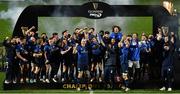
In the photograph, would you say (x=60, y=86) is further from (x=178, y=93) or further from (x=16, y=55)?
(x=178, y=93)

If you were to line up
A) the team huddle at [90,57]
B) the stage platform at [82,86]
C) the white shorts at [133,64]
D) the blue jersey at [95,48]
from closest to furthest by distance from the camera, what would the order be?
the team huddle at [90,57]
the blue jersey at [95,48]
the white shorts at [133,64]
the stage platform at [82,86]

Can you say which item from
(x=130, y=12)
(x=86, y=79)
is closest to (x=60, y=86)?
(x=86, y=79)

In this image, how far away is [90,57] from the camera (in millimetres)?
19422

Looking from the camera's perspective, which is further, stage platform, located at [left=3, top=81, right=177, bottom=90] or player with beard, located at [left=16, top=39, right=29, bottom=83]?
stage platform, located at [left=3, top=81, right=177, bottom=90]

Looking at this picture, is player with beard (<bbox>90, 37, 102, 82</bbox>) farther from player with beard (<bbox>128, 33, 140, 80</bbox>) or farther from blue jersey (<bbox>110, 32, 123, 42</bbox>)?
player with beard (<bbox>128, 33, 140, 80</bbox>)

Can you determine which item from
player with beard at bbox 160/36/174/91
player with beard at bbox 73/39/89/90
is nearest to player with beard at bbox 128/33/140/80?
player with beard at bbox 160/36/174/91

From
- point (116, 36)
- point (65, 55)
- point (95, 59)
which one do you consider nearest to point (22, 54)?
point (65, 55)

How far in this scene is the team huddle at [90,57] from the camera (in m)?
19.1

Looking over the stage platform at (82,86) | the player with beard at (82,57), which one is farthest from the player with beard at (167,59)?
the player with beard at (82,57)

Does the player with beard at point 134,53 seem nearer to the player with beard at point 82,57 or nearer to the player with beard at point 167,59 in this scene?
the player with beard at point 167,59

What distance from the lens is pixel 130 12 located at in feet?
66.0

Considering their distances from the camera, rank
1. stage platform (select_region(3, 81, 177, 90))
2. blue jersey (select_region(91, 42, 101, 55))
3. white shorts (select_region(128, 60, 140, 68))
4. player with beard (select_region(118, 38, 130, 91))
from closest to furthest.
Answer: player with beard (select_region(118, 38, 130, 91)) < blue jersey (select_region(91, 42, 101, 55)) < white shorts (select_region(128, 60, 140, 68)) < stage platform (select_region(3, 81, 177, 90))

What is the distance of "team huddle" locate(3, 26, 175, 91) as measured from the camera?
19.1 metres

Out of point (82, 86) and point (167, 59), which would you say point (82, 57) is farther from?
point (167, 59)
